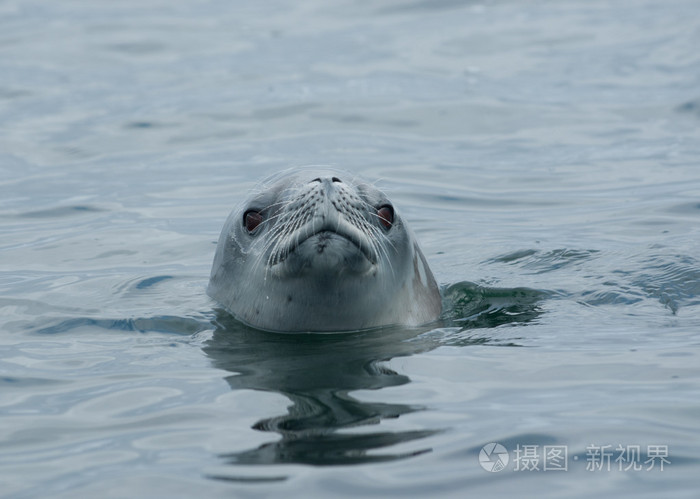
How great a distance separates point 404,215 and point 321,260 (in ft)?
12.8

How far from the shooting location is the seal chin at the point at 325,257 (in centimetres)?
572

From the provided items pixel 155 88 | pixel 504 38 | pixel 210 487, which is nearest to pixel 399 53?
pixel 504 38

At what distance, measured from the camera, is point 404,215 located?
9641 millimetres

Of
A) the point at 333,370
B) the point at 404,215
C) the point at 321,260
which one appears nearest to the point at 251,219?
the point at 321,260

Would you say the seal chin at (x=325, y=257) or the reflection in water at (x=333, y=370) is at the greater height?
the seal chin at (x=325, y=257)

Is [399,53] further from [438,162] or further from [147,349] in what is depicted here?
[147,349]

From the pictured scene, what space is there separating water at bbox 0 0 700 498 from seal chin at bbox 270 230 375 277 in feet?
1.27

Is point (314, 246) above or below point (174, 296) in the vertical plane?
above

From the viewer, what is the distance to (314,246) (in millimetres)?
5723

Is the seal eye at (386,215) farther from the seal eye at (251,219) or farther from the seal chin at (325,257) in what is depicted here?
the seal eye at (251,219)

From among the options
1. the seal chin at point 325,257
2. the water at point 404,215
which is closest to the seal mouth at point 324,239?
the seal chin at point 325,257

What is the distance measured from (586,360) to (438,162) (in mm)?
6212

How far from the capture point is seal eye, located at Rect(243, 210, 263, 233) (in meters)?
6.31

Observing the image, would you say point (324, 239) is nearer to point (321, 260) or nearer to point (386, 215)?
point (321, 260)
